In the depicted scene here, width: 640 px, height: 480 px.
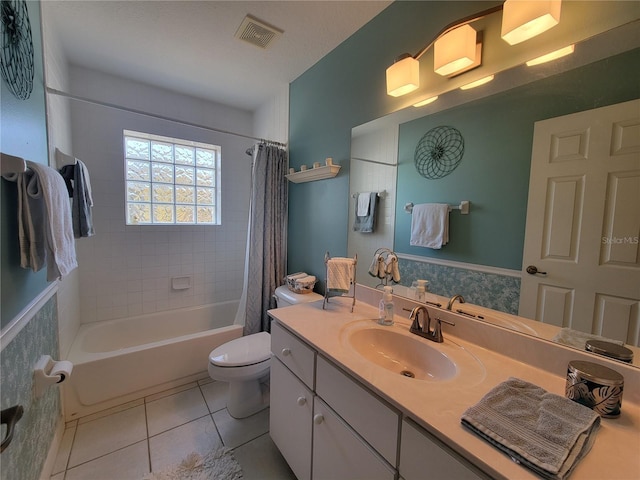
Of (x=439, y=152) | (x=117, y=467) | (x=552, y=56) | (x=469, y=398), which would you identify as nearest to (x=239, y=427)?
(x=117, y=467)

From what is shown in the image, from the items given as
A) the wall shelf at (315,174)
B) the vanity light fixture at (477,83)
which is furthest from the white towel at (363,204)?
the vanity light fixture at (477,83)

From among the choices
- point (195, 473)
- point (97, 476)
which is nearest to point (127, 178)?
point (97, 476)

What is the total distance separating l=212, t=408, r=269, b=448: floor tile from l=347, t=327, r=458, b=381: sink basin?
104cm

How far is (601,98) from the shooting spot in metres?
0.82

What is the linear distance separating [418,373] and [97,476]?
170cm

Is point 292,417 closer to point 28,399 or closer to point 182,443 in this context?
point 182,443

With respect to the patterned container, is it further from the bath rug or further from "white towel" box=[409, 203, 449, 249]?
the bath rug

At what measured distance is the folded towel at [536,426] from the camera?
530 millimetres

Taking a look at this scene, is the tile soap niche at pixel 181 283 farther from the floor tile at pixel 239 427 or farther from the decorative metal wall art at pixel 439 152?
the decorative metal wall art at pixel 439 152

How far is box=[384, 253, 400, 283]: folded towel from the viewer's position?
1415 mm

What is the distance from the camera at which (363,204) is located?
1.68 metres

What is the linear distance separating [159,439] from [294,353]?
116cm

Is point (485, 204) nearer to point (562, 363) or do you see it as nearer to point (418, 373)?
point (562, 363)

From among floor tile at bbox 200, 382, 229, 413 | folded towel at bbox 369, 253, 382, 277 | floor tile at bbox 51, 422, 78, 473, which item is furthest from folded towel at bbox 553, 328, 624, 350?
floor tile at bbox 51, 422, 78, 473
